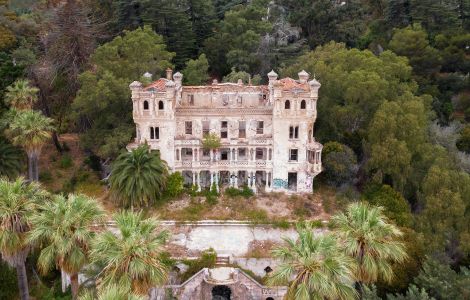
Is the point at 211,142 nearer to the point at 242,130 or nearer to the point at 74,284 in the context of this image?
the point at 242,130

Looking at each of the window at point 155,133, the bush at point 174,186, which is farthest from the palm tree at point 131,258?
the window at point 155,133

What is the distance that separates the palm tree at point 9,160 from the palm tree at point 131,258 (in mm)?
25577

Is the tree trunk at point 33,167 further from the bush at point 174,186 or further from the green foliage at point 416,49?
the green foliage at point 416,49

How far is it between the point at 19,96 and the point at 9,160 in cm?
720

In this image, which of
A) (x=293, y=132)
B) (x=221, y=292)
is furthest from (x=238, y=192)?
(x=221, y=292)

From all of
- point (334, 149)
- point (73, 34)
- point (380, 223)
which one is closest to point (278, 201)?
point (334, 149)

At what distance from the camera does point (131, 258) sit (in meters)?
30.4

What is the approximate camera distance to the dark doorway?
5556cm

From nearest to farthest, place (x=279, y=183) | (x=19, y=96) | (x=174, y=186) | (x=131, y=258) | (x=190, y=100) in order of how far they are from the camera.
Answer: (x=131, y=258) < (x=174, y=186) < (x=279, y=183) < (x=19, y=96) < (x=190, y=100)

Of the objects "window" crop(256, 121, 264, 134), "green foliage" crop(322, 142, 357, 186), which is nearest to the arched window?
"window" crop(256, 121, 264, 134)

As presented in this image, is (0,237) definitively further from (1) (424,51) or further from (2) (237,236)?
(1) (424,51)

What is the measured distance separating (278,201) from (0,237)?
28308 mm

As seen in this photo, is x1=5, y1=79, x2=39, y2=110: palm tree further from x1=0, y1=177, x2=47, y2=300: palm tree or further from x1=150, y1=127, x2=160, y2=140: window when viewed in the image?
x1=0, y1=177, x2=47, y2=300: palm tree

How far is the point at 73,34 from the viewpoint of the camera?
64000 mm
